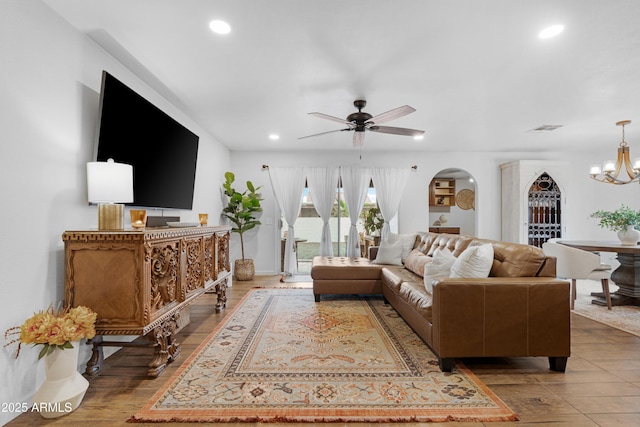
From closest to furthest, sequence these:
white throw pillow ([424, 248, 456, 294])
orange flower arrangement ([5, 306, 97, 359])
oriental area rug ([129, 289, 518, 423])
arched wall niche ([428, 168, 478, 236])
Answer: orange flower arrangement ([5, 306, 97, 359])
oriental area rug ([129, 289, 518, 423])
white throw pillow ([424, 248, 456, 294])
arched wall niche ([428, 168, 478, 236])

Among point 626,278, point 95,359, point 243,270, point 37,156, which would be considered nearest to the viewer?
point 37,156

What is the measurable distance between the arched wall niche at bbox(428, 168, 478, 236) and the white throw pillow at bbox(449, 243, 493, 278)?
5.92 m

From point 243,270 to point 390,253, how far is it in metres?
2.72

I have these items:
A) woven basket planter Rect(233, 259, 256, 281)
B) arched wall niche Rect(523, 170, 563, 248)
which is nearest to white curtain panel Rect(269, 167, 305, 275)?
woven basket planter Rect(233, 259, 256, 281)

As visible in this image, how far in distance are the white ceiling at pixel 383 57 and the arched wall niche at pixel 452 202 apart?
12.8ft

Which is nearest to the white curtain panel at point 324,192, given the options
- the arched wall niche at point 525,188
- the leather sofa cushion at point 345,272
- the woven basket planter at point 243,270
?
the woven basket planter at point 243,270

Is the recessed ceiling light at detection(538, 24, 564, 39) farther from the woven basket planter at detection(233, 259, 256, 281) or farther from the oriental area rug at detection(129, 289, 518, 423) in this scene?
the woven basket planter at detection(233, 259, 256, 281)

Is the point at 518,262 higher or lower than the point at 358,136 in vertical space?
lower

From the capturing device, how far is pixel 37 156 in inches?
78.0

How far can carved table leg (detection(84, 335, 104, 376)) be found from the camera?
2.30 meters

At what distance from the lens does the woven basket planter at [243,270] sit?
5.78m

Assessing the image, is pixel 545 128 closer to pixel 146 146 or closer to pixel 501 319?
pixel 501 319

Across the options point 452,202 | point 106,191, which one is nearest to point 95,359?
point 106,191

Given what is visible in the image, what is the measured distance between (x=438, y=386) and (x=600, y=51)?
2929mm
